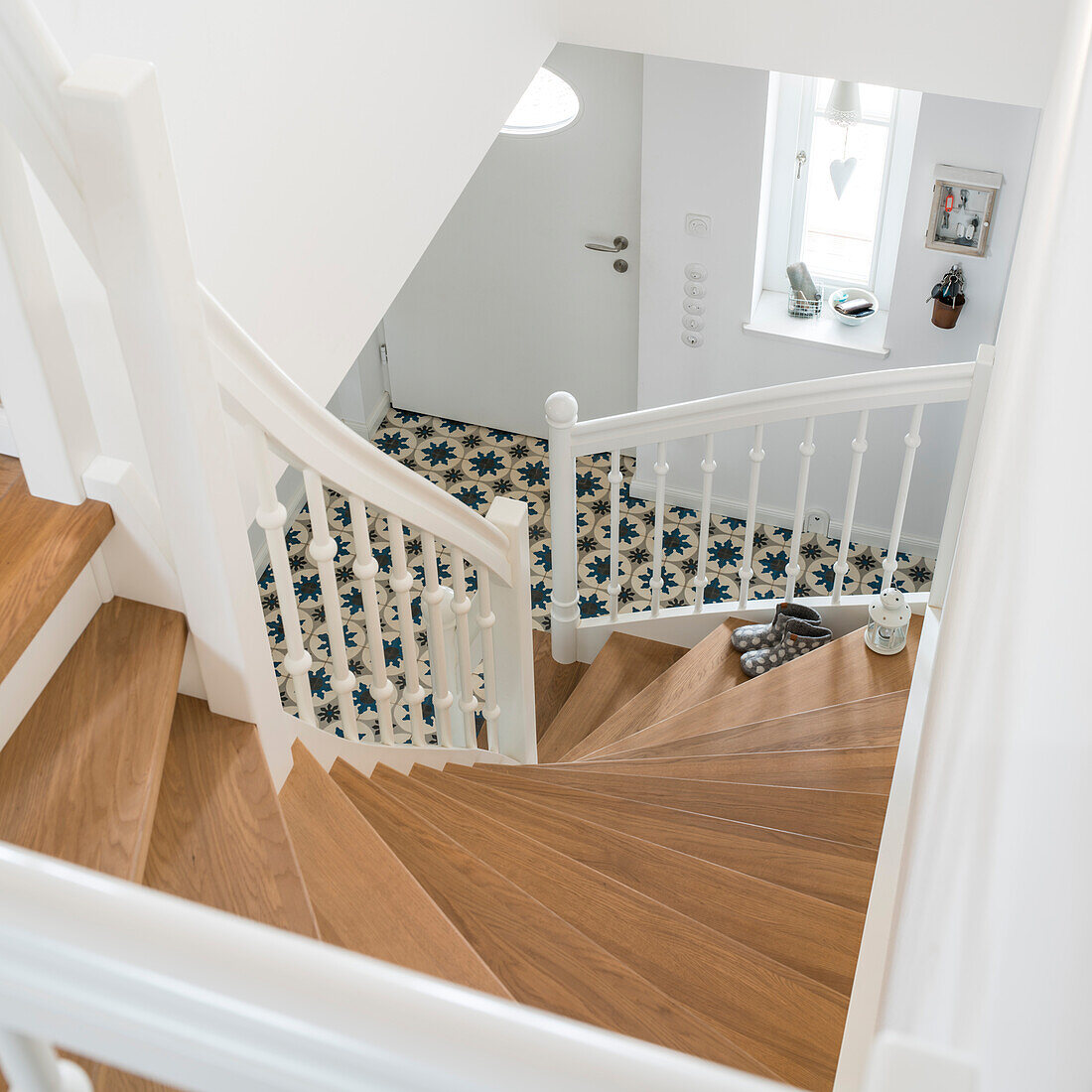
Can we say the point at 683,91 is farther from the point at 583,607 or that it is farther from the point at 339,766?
the point at 339,766

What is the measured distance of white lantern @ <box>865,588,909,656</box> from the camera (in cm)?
302

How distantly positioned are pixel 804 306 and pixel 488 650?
9.71 ft

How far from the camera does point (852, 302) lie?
4883 millimetres

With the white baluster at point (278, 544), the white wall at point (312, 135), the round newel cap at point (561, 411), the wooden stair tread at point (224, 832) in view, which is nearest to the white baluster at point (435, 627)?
the white baluster at point (278, 544)

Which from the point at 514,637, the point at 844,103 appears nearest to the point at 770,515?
the point at 844,103

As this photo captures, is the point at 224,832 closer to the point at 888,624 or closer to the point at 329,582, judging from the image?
the point at 329,582

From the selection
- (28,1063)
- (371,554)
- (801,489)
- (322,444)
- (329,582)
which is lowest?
(801,489)

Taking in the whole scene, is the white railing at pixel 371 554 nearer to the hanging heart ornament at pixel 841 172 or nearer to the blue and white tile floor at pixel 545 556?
the blue and white tile floor at pixel 545 556

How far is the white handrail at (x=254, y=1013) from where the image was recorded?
42 cm

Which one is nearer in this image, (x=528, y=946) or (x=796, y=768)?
(x=528, y=946)

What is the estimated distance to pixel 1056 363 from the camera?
839 millimetres

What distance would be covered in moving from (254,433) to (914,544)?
426 centimetres

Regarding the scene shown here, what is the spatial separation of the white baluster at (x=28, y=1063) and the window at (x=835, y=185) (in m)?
4.59

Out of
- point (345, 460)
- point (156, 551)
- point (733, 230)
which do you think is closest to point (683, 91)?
point (733, 230)
